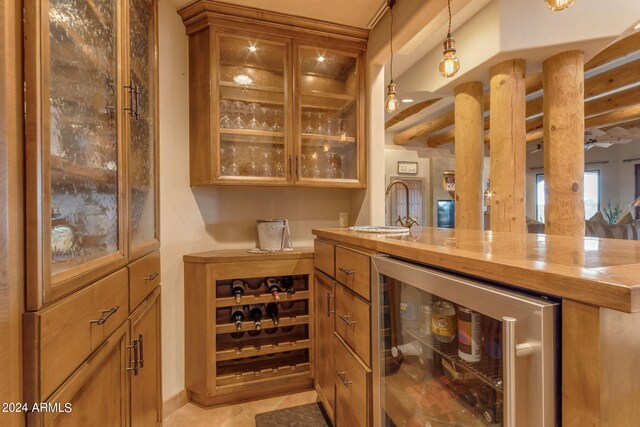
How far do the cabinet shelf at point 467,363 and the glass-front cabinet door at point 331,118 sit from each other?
1.27 meters

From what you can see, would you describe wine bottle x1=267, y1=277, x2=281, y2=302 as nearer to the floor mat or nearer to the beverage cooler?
the floor mat

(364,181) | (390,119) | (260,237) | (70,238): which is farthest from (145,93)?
(390,119)

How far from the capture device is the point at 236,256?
1943 mm

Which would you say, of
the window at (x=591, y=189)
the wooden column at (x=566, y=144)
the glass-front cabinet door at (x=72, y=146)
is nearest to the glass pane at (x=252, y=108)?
the glass-front cabinet door at (x=72, y=146)

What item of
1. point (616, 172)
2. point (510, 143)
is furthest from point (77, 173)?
point (616, 172)

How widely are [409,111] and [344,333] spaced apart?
369cm

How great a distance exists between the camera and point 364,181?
7.29 feet

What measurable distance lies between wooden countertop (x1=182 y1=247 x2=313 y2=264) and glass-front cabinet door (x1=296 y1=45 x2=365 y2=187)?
1.60 ft

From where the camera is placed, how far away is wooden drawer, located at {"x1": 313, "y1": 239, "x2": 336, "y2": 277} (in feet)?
5.21

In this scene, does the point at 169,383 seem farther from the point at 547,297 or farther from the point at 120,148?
the point at 547,297

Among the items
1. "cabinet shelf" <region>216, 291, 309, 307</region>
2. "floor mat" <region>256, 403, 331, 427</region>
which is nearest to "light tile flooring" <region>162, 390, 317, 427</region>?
"floor mat" <region>256, 403, 331, 427</region>

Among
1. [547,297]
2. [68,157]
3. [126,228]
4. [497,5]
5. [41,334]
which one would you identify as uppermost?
[497,5]

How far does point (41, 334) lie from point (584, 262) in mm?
1165

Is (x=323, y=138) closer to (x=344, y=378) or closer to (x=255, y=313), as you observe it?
(x=255, y=313)
